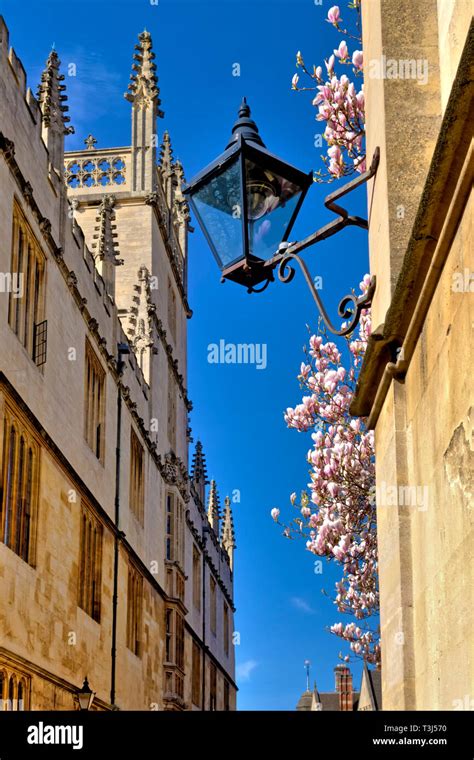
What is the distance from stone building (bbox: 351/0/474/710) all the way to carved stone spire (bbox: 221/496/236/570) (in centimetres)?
4525

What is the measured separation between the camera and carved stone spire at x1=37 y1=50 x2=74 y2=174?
19000mm

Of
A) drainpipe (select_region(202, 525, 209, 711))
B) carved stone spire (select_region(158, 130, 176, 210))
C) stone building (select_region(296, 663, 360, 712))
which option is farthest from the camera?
stone building (select_region(296, 663, 360, 712))

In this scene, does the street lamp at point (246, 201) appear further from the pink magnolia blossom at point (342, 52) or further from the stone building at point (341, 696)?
the stone building at point (341, 696)

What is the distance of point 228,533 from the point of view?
52781 mm

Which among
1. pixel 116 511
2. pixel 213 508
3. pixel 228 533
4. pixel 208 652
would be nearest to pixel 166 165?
pixel 116 511

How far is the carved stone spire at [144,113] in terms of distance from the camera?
30.6 m

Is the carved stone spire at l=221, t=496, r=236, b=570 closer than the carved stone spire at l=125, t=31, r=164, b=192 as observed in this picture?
No

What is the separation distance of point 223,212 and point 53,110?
44.1 ft

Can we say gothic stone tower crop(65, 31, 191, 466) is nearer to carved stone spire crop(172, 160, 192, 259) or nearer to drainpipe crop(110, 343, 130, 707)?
carved stone spire crop(172, 160, 192, 259)

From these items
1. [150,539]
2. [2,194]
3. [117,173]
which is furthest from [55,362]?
[117,173]

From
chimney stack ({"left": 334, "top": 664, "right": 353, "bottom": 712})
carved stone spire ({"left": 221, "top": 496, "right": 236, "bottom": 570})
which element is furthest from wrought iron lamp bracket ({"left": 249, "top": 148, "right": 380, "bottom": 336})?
chimney stack ({"left": 334, "top": 664, "right": 353, "bottom": 712})

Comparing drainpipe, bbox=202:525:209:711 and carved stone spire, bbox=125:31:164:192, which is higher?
carved stone spire, bbox=125:31:164:192

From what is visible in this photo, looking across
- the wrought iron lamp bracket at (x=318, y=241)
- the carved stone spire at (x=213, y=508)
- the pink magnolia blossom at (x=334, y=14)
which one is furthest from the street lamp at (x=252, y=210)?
the carved stone spire at (x=213, y=508)
